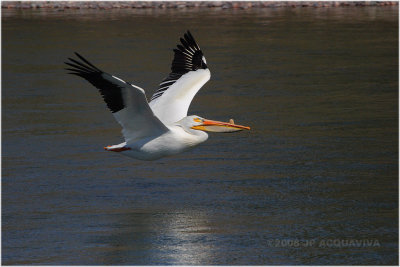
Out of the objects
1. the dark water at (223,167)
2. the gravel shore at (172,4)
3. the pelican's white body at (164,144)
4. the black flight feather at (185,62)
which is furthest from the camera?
the gravel shore at (172,4)

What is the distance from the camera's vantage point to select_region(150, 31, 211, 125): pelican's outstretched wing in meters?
8.29

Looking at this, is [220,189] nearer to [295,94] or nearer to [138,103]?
[138,103]

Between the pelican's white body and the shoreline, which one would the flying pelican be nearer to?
the pelican's white body

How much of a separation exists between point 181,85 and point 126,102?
161 cm

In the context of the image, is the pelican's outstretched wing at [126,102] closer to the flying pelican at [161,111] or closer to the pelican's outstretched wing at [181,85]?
the flying pelican at [161,111]

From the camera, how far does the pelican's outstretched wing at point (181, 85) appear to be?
27.2 ft

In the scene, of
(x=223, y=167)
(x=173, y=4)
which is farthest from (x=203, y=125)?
(x=173, y=4)

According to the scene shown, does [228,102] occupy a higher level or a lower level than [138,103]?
lower

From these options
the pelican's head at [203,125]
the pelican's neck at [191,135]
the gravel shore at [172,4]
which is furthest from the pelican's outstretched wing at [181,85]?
the gravel shore at [172,4]

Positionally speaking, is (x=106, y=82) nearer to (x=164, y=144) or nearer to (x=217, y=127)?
(x=164, y=144)

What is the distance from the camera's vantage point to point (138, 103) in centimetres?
693

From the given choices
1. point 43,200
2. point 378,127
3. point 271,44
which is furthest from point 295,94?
point 43,200

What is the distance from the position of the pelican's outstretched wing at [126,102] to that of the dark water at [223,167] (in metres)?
→ 0.57

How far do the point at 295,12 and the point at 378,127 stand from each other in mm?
10995
